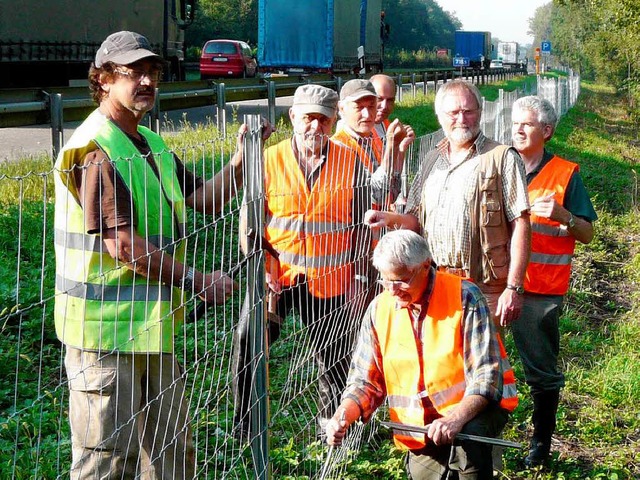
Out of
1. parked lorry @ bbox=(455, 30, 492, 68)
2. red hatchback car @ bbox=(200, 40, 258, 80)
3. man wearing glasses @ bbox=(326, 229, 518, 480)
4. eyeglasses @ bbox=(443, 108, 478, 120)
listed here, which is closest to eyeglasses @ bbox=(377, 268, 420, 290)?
man wearing glasses @ bbox=(326, 229, 518, 480)

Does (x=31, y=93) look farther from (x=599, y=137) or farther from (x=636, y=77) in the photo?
(x=636, y=77)

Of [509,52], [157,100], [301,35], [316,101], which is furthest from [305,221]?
[509,52]

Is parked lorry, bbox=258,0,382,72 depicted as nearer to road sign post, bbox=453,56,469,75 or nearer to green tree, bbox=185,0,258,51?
green tree, bbox=185,0,258,51

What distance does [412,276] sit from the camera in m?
3.70

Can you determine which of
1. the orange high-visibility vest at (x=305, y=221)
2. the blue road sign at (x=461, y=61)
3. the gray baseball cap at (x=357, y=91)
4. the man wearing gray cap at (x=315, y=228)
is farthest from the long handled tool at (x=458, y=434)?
the blue road sign at (x=461, y=61)

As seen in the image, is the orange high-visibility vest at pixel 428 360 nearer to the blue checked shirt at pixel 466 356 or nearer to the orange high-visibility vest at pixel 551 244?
the blue checked shirt at pixel 466 356

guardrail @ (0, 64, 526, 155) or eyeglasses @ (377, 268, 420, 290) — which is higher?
guardrail @ (0, 64, 526, 155)

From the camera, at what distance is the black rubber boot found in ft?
17.8

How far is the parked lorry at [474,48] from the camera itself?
70750 millimetres

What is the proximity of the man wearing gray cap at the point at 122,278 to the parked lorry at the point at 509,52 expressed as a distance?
3769 inches

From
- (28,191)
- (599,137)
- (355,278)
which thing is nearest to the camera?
(355,278)

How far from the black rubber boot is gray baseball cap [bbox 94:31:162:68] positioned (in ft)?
9.52

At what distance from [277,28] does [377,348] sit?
24.7 meters

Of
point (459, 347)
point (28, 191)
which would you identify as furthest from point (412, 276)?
point (28, 191)
